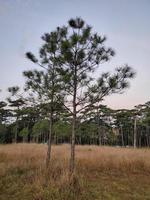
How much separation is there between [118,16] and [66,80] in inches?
134

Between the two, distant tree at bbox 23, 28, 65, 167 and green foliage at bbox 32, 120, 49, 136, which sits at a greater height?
distant tree at bbox 23, 28, 65, 167

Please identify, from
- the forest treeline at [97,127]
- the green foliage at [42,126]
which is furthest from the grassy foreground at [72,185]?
the forest treeline at [97,127]

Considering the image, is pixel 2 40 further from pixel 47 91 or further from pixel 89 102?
pixel 89 102

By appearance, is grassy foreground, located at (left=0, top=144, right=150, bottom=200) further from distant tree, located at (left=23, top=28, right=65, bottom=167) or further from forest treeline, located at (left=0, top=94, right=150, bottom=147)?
forest treeline, located at (left=0, top=94, right=150, bottom=147)

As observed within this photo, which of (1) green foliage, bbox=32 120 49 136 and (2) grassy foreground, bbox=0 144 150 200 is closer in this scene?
(2) grassy foreground, bbox=0 144 150 200

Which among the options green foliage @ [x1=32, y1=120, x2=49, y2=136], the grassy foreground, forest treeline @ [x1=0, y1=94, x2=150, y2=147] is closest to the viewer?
the grassy foreground

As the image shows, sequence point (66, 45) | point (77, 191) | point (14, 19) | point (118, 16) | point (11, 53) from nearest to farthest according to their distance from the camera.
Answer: point (77, 191), point (66, 45), point (118, 16), point (14, 19), point (11, 53)

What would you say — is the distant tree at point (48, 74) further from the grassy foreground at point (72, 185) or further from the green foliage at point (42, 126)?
the green foliage at point (42, 126)

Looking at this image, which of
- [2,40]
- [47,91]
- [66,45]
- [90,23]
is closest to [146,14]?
[90,23]

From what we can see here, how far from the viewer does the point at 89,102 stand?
227 inches

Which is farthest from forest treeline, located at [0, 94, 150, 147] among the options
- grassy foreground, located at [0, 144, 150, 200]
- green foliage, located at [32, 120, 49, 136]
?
grassy foreground, located at [0, 144, 150, 200]

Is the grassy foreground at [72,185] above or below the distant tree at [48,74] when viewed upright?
below

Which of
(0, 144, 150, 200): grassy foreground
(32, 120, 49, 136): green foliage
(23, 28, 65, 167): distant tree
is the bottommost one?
(0, 144, 150, 200): grassy foreground

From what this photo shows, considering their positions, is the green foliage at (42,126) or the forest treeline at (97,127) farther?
the forest treeline at (97,127)
